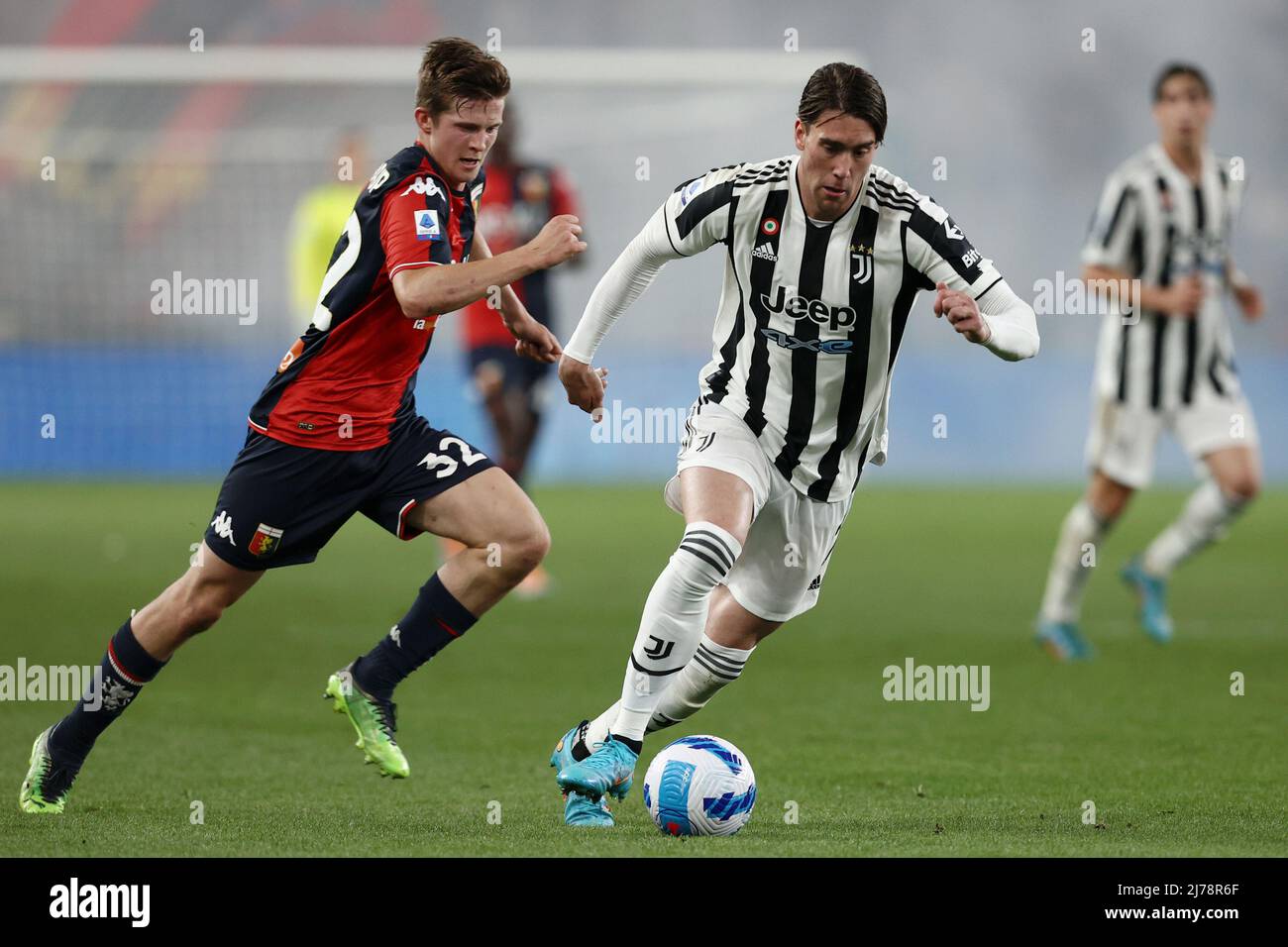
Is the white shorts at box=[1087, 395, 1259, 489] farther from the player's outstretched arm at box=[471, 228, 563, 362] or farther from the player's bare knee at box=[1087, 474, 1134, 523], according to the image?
the player's outstretched arm at box=[471, 228, 563, 362]

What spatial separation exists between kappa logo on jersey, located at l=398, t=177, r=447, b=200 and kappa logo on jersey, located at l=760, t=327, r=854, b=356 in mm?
1130

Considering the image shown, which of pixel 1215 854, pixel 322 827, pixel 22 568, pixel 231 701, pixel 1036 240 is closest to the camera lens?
pixel 1215 854

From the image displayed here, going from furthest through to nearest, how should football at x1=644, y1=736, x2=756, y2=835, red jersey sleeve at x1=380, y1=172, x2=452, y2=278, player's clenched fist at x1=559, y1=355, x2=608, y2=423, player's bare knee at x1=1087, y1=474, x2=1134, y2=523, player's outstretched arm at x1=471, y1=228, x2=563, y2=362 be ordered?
player's bare knee at x1=1087, y1=474, x2=1134, y2=523 < player's outstretched arm at x1=471, y1=228, x2=563, y2=362 < player's clenched fist at x1=559, y1=355, x2=608, y2=423 < red jersey sleeve at x1=380, y1=172, x2=452, y2=278 < football at x1=644, y1=736, x2=756, y2=835

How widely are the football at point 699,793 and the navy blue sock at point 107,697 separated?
5.45 ft

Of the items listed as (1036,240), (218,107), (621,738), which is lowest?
(621,738)

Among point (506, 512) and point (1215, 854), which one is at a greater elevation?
point (506, 512)

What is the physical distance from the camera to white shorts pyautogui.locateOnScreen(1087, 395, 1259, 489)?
971 centimetres

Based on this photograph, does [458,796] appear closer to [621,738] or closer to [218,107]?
[621,738]

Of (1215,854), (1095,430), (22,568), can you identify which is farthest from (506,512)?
(22,568)

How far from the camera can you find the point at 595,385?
5.79 m

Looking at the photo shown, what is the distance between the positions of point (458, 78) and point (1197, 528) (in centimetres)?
596

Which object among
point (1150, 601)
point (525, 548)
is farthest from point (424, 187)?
point (1150, 601)

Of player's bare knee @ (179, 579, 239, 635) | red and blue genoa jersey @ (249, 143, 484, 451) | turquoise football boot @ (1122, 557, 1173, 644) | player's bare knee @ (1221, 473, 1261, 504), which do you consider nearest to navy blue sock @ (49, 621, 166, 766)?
player's bare knee @ (179, 579, 239, 635)

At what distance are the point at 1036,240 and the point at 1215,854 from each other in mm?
24969
